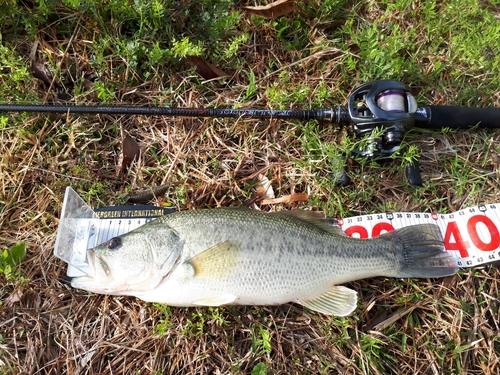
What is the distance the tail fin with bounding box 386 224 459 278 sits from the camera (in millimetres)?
2969

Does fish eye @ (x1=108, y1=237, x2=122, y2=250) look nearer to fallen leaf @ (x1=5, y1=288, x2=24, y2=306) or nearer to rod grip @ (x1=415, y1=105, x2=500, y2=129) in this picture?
fallen leaf @ (x1=5, y1=288, x2=24, y2=306)

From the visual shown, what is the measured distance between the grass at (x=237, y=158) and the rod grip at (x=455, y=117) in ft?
0.80

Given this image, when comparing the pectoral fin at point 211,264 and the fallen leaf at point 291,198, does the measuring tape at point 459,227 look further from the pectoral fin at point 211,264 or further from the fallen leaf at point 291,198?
the pectoral fin at point 211,264

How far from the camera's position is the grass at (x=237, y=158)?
3.03 meters

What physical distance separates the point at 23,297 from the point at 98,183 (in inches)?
44.6

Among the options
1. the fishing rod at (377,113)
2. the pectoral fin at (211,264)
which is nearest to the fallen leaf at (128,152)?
the fishing rod at (377,113)

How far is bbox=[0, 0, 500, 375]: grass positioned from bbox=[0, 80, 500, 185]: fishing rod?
168 millimetres

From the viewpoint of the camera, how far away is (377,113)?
10.4ft

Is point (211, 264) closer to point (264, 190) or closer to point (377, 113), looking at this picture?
point (264, 190)

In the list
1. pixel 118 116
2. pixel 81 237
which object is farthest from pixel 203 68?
pixel 81 237

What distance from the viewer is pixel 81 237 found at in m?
3.08

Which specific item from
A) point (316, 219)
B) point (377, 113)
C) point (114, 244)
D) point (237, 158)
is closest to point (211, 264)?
point (114, 244)

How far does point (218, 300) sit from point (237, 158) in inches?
55.2

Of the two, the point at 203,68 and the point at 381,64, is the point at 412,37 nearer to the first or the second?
the point at 381,64
